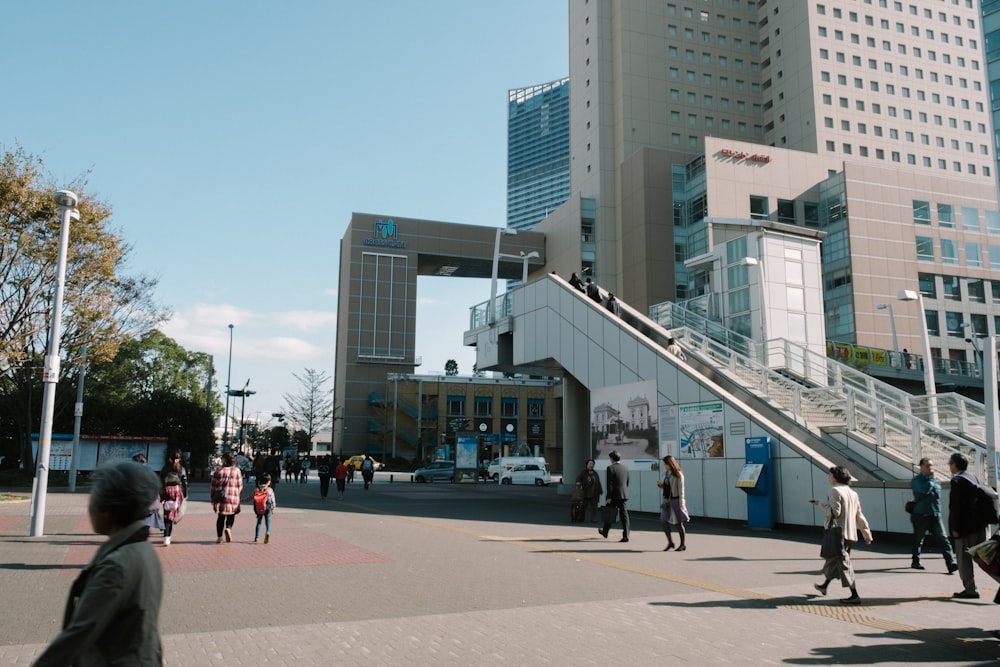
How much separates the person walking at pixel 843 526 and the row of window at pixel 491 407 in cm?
7506

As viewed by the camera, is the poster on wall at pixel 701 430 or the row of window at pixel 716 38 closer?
the poster on wall at pixel 701 430

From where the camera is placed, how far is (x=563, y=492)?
97.8ft

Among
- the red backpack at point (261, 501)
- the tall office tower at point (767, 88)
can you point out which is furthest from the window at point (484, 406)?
the red backpack at point (261, 501)

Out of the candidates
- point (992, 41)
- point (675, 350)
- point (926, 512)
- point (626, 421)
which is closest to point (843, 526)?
point (926, 512)

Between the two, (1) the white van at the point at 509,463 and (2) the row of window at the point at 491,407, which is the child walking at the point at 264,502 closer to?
(1) the white van at the point at 509,463

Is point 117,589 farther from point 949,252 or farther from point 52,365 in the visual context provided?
point 949,252

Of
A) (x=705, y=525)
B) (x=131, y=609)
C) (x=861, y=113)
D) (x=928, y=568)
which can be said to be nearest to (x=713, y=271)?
(x=705, y=525)

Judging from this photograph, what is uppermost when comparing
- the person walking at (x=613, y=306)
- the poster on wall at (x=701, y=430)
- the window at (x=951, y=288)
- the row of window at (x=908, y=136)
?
the row of window at (x=908, y=136)

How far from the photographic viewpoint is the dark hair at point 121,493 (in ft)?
9.41

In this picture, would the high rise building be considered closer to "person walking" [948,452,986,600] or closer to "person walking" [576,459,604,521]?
"person walking" [576,459,604,521]

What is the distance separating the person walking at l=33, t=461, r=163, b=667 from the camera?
102 inches

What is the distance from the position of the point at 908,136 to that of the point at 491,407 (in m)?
50.3

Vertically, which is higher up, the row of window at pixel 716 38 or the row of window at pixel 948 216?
the row of window at pixel 716 38

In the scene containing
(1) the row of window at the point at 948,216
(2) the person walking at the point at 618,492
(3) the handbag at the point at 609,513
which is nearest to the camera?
(2) the person walking at the point at 618,492
